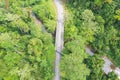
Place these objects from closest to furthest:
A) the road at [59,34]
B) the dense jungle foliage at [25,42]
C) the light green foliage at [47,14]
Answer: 1. the dense jungle foliage at [25,42]
2. the road at [59,34]
3. the light green foliage at [47,14]

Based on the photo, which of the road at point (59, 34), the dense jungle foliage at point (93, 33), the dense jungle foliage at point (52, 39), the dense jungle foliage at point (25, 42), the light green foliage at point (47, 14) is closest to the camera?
the dense jungle foliage at point (52, 39)

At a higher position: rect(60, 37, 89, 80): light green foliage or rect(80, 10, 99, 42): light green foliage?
rect(80, 10, 99, 42): light green foliage

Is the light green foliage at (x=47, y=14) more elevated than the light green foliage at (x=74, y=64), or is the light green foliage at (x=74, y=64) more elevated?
the light green foliage at (x=47, y=14)

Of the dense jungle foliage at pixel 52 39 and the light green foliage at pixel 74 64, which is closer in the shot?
the light green foliage at pixel 74 64

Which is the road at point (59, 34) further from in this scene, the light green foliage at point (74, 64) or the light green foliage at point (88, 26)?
the light green foliage at point (88, 26)

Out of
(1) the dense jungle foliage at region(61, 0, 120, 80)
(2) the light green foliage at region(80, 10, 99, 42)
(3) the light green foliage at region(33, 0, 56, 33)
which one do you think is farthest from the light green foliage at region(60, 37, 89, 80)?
(3) the light green foliage at region(33, 0, 56, 33)

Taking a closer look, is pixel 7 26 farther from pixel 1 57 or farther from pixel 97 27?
pixel 97 27

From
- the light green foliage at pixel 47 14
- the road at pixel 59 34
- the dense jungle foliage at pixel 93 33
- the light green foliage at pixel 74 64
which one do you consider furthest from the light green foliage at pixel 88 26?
the light green foliage at pixel 47 14

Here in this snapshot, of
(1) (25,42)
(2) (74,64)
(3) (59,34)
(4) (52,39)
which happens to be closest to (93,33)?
(3) (59,34)

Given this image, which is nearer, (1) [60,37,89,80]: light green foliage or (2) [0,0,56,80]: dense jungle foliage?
(1) [60,37,89,80]: light green foliage

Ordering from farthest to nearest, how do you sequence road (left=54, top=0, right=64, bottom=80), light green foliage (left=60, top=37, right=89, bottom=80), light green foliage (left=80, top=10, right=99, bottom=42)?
light green foliage (left=80, top=10, right=99, bottom=42)
road (left=54, top=0, right=64, bottom=80)
light green foliage (left=60, top=37, right=89, bottom=80)

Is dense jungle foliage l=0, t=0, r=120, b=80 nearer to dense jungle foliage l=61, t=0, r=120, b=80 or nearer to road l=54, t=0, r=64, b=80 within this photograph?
dense jungle foliage l=61, t=0, r=120, b=80

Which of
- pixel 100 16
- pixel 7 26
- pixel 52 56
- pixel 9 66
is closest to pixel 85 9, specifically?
pixel 100 16
